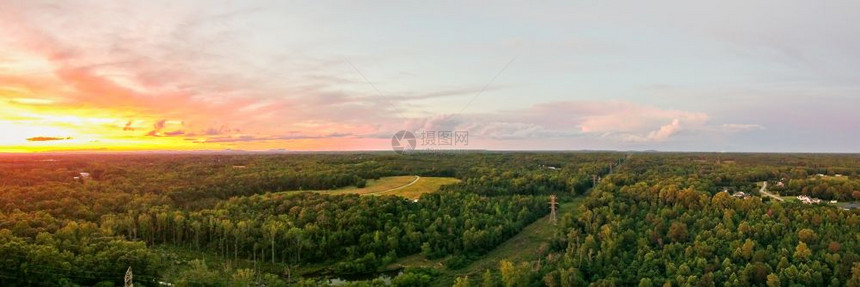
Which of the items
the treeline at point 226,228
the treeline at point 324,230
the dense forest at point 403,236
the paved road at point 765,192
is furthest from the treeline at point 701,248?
the paved road at point 765,192

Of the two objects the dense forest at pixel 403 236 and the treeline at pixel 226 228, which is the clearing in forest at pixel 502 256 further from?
the treeline at pixel 226 228

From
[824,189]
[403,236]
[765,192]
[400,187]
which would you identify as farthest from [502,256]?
[824,189]

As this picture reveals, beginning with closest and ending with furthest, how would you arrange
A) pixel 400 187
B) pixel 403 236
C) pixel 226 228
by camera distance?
pixel 226 228
pixel 403 236
pixel 400 187

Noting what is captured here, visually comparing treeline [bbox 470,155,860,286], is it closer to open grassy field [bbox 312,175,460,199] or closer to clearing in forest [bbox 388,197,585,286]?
clearing in forest [bbox 388,197,585,286]

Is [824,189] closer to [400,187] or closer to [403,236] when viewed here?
[403,236]

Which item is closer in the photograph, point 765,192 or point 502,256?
point 502,256

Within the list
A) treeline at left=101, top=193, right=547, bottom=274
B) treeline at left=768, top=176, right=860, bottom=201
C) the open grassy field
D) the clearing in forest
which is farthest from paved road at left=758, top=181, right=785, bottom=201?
the open grassy field
